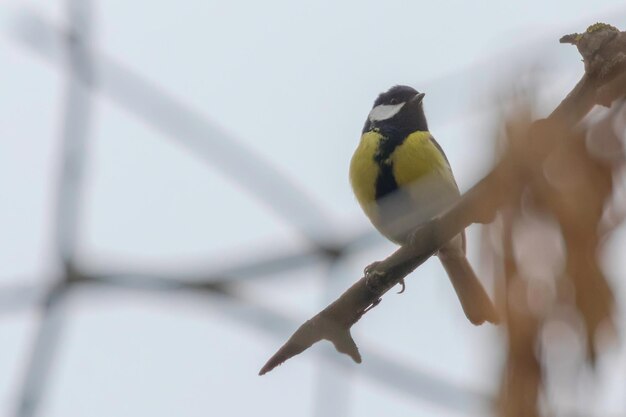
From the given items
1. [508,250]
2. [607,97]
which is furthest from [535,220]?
[607,97]

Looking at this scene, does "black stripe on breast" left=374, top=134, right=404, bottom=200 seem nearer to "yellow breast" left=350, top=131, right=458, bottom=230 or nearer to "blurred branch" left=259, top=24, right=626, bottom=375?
"yellow breast" left=350, top=131, right=458, bottom=230

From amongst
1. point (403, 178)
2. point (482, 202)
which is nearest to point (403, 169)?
point (403, 178)

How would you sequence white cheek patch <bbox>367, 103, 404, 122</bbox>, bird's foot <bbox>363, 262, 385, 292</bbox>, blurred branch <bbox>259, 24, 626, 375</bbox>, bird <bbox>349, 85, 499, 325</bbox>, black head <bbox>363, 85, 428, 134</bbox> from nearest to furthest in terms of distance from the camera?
blurred branch <bbox>259, 24, 626, 375</bbox>, bird's foot <bbox>363, 262, 385, 292</bbox>, bird <bbox>349, 85, 499, 325</bbox>, black head <bbox>363, 85, 428, 134</bbox>, white cheek patch <bbox>367, 103, 404, 122</bbox>

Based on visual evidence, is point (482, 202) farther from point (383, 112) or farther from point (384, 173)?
point (383, 112)

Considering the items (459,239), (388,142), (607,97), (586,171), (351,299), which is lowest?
(586,171)

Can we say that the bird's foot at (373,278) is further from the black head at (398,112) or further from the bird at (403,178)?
the black head at (398,112)

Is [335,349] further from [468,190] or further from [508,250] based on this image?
[508,250]

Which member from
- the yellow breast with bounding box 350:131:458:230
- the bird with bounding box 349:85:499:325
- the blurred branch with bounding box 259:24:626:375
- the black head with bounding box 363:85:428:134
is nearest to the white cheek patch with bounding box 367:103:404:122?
the black head with bounding box 363:85:428:134

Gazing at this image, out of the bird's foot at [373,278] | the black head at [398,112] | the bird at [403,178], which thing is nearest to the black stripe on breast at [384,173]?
the bird at [403,178]
